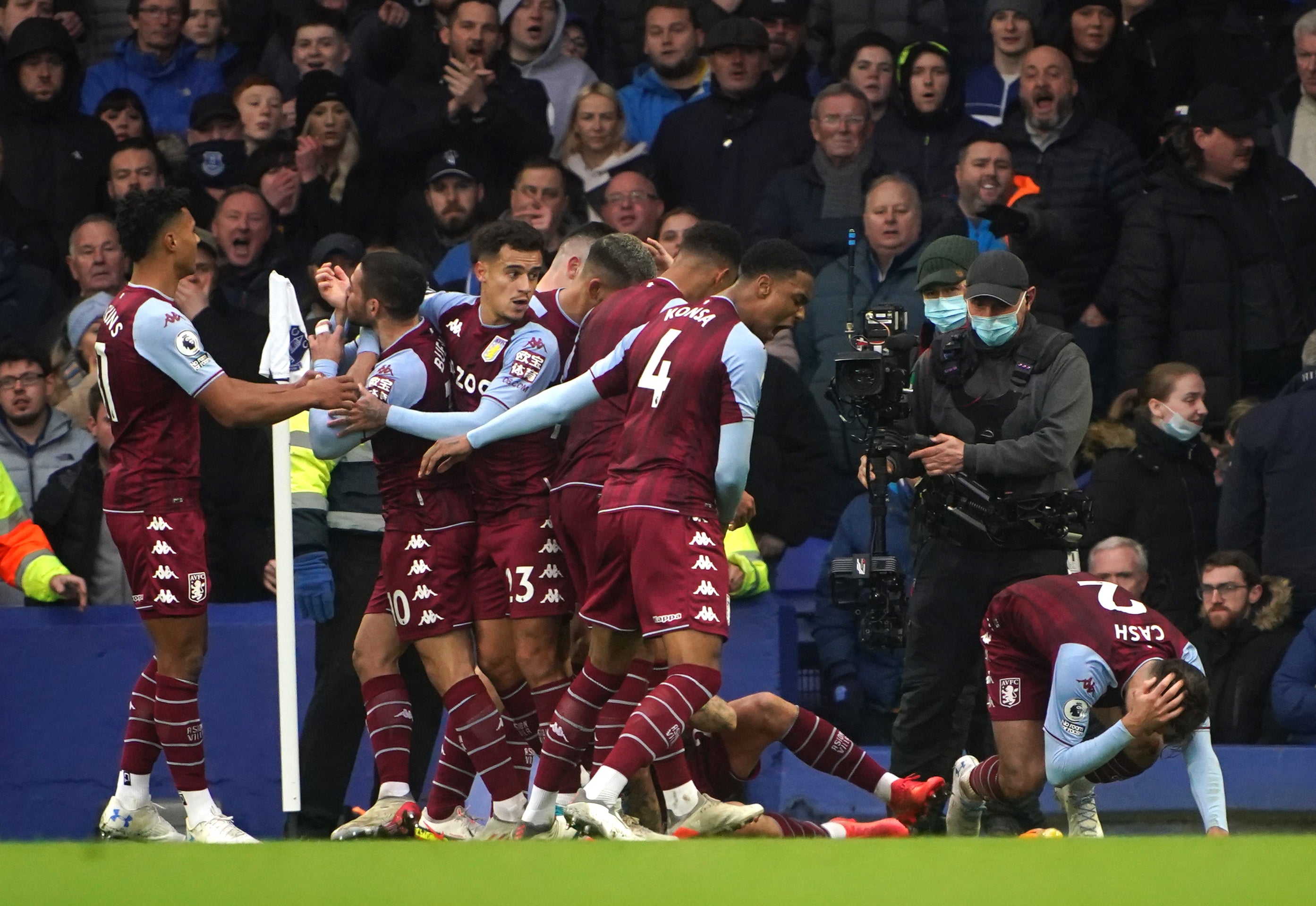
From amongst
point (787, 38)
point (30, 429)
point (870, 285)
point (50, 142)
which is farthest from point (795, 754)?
point (50, 142)

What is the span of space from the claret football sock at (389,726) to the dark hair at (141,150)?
4296 millimetres

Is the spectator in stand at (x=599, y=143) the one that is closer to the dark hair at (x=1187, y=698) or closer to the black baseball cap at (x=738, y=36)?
the black baseball cap at (x=738, y=36)

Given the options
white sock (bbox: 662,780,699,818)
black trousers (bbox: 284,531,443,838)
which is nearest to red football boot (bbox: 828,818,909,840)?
white sock (bbox: 662,780,699,818)

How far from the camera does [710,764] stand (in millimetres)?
7449

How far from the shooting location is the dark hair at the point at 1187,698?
683 centimetres

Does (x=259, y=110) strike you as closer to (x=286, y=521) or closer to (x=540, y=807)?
(x=286, y=521)

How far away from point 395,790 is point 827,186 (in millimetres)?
4145

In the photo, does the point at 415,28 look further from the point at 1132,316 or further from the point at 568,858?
the point at 568,858

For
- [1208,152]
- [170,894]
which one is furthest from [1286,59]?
[170,894]

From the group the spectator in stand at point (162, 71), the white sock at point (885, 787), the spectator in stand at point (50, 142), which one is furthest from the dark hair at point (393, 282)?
the spectator in stand at point (162, 71)

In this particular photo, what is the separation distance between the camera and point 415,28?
1159 centimetres

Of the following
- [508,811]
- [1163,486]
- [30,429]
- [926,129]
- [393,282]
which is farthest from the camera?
[926,129]

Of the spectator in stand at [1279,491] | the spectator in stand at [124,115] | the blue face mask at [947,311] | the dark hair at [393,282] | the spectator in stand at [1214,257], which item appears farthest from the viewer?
the spectator in stand at [124,115]

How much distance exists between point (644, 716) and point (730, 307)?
4.86 ft
